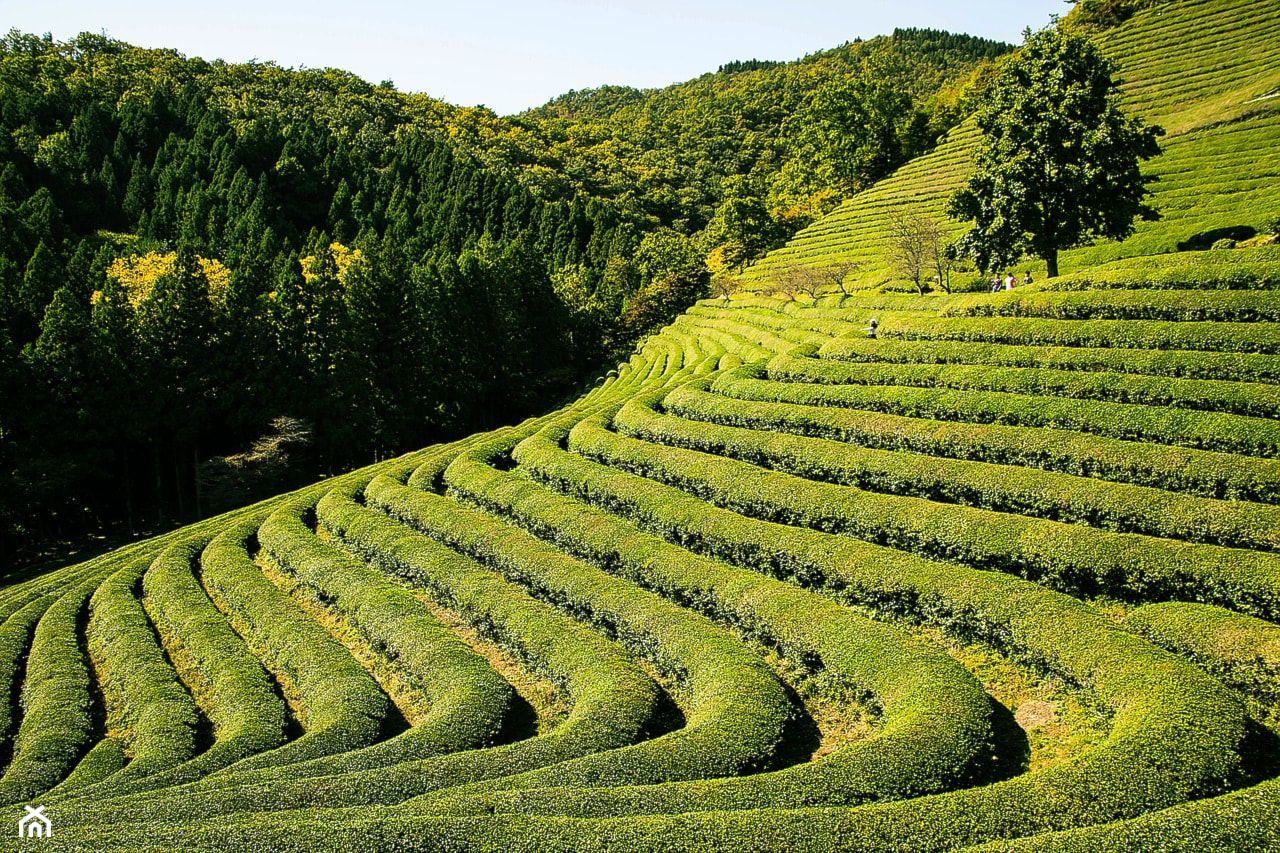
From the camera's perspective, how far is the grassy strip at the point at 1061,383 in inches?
688

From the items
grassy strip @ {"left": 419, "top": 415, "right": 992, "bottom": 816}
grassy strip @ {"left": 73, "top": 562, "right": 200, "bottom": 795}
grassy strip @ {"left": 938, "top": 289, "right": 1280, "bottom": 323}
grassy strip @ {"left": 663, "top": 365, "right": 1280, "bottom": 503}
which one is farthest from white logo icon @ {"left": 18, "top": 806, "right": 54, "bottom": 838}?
grassy strip @ {"left": 938, "top": 289, "right": 1280, "bottom": 323}

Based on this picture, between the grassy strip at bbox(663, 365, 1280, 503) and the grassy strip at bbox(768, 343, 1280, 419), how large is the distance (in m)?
2.17

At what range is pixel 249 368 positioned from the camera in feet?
141

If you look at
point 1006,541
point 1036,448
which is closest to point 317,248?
point 1036,448

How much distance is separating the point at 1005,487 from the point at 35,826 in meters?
18.9

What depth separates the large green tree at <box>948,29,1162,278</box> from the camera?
28.2 meters

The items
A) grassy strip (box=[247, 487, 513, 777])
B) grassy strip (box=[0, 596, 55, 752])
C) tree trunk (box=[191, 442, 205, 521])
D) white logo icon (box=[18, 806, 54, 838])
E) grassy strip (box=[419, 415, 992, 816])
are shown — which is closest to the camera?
grassy strip (box=[419, 415, 992, 816])

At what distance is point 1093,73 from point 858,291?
648 inches

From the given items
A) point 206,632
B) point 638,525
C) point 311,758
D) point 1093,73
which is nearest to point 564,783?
point 311,758

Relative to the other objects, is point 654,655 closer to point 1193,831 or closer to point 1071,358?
point 1193,831

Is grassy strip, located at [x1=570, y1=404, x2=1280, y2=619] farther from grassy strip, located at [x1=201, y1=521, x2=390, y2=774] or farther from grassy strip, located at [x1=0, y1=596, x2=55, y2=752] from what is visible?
grassy strip, located at [x1=0, y1=596, x2=55, y2=752]

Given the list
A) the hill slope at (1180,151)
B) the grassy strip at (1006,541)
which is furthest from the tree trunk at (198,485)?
the hill slope at (1180,151)

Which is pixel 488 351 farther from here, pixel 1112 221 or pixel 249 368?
pixel 1112 221

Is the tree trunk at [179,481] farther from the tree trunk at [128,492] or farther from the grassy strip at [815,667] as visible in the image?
the grassy strip at [815,667]
